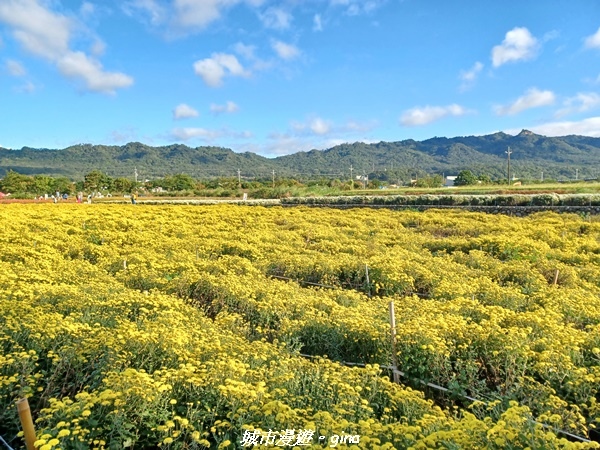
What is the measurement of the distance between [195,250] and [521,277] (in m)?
8.94

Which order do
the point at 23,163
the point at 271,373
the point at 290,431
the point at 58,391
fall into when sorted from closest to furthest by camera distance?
the point at 290,431 → the point at 271,373 → the point at 58,391 → the point at 23,163

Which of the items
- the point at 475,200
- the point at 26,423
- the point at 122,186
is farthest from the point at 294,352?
the point at 122,186

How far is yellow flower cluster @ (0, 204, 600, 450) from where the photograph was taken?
3.54 m

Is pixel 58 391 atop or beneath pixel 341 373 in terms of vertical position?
→ beneath

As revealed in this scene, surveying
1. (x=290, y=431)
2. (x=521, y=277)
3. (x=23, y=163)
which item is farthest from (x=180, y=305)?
(x=23, y=163)

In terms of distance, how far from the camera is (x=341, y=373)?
14.7 ft

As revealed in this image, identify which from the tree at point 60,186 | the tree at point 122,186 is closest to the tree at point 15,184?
the tree at point 60,186

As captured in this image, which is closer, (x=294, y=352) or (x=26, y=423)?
(x=26, y=423)

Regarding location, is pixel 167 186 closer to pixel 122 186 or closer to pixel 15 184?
pixel 122 186

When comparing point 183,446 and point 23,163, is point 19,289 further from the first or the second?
point 23,163

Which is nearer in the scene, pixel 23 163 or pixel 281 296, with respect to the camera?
pixel 281 296

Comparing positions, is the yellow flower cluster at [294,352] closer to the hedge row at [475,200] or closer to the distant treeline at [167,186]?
the hedge row at [475,200]

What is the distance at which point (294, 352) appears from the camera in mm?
5484

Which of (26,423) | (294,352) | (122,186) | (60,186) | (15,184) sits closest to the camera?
(26,423)
